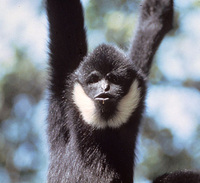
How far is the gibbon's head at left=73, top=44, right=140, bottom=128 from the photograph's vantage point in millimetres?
3605

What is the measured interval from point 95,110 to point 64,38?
2.79 feet

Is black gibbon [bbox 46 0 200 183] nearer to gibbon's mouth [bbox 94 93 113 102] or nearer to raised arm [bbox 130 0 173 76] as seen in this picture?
gibbon's mouth [bbox 94 93 113 102]

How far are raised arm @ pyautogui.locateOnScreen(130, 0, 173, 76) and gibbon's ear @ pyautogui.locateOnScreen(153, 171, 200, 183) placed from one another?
131 centimetres

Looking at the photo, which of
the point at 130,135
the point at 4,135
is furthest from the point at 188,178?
the point at 4,135

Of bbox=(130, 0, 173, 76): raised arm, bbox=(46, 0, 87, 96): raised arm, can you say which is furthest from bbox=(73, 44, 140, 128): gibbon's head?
bbox=(130, 0, 173, 76): raised arm

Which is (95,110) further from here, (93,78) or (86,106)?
(93,78)

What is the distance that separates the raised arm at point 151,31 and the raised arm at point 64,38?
0.93 m

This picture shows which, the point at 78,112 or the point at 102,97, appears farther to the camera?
the point at 78,112

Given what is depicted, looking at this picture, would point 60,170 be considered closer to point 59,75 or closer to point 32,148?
point 59,75

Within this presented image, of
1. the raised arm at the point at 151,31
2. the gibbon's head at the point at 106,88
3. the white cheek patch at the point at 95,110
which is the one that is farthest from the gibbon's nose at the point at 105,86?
the raised arm at the point at 151,31

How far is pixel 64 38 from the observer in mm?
3879

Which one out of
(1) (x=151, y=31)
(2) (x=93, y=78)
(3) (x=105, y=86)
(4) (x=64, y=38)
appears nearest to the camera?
(3) (x=105, y=86)

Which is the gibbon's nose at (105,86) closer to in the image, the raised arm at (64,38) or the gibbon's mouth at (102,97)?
the gibbon's mouth at (102,97)

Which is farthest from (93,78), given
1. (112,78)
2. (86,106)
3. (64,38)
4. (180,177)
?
(180,177)
